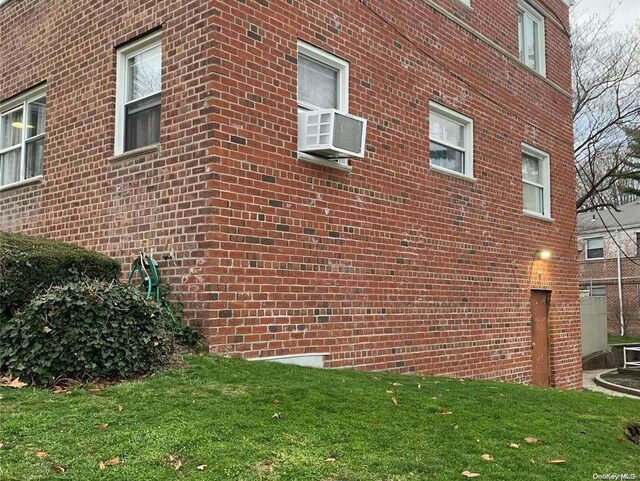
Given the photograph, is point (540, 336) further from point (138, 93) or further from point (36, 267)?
point (36, 267)

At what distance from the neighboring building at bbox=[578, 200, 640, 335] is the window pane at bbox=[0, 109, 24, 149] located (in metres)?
28.6

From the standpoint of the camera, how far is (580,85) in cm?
2277

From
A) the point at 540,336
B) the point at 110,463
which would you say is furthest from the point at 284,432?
the point at 540,336

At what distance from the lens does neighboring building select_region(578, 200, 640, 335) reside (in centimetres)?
3275

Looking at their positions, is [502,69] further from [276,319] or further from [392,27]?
[276,319]

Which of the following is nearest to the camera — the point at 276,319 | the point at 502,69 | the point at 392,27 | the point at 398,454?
the point at 398,454

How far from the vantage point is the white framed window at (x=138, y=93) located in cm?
747

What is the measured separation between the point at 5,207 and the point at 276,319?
5242mm

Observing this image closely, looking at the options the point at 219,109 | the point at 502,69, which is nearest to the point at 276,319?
the point at 219,109

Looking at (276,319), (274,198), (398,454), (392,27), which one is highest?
(392,27)

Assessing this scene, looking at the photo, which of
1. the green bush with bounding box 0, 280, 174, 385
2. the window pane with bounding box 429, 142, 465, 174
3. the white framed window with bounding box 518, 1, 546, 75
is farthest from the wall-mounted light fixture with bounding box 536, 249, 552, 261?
the green bush with bounding box 0, 280, 174, 385

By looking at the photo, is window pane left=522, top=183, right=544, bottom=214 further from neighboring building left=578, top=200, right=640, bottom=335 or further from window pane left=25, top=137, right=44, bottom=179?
neighboring building left=578, top=200, right=640, bottom=335

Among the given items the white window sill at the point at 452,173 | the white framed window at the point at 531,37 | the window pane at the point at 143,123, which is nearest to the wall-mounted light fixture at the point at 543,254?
the white window sill at the point at 452,173

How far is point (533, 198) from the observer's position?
12531 mm
